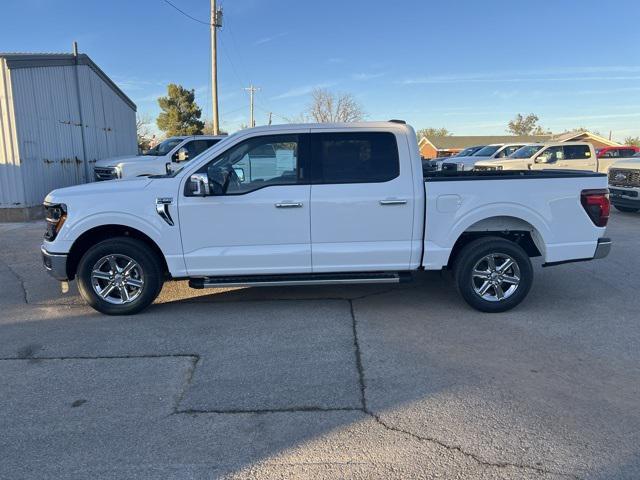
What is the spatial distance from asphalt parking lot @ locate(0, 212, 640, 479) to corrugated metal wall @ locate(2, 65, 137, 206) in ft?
26.4

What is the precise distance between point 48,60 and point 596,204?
1400cm

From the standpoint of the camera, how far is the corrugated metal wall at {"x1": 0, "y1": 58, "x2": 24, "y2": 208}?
11.9 meters

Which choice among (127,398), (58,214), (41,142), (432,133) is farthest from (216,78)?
(432,133)

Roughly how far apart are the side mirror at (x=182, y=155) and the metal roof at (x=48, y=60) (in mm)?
4180

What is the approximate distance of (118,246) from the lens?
17.0 ft

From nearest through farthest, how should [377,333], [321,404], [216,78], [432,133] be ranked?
[321,404] → [377,333] → [216,78] → [432,133]

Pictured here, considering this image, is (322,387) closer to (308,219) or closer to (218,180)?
(308,219)

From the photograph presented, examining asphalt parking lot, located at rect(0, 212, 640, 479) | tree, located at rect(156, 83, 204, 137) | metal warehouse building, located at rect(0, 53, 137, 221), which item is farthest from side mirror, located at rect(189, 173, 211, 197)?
tree, located at rect(156, 83, 204, 137)

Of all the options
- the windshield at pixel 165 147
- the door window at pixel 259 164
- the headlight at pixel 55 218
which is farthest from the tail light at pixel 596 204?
the windshield at pixel 165 147

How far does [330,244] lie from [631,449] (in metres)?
3.10

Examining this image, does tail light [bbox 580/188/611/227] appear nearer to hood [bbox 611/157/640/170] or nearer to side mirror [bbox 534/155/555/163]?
hood [bbox 611/157/640/170]

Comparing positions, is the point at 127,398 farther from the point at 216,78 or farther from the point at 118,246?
the point at 216,78

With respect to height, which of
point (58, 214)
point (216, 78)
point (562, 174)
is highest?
point (216, 78)

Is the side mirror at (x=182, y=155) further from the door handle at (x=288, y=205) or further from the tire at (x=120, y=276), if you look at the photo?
the door handle at (x=288, y=205)
